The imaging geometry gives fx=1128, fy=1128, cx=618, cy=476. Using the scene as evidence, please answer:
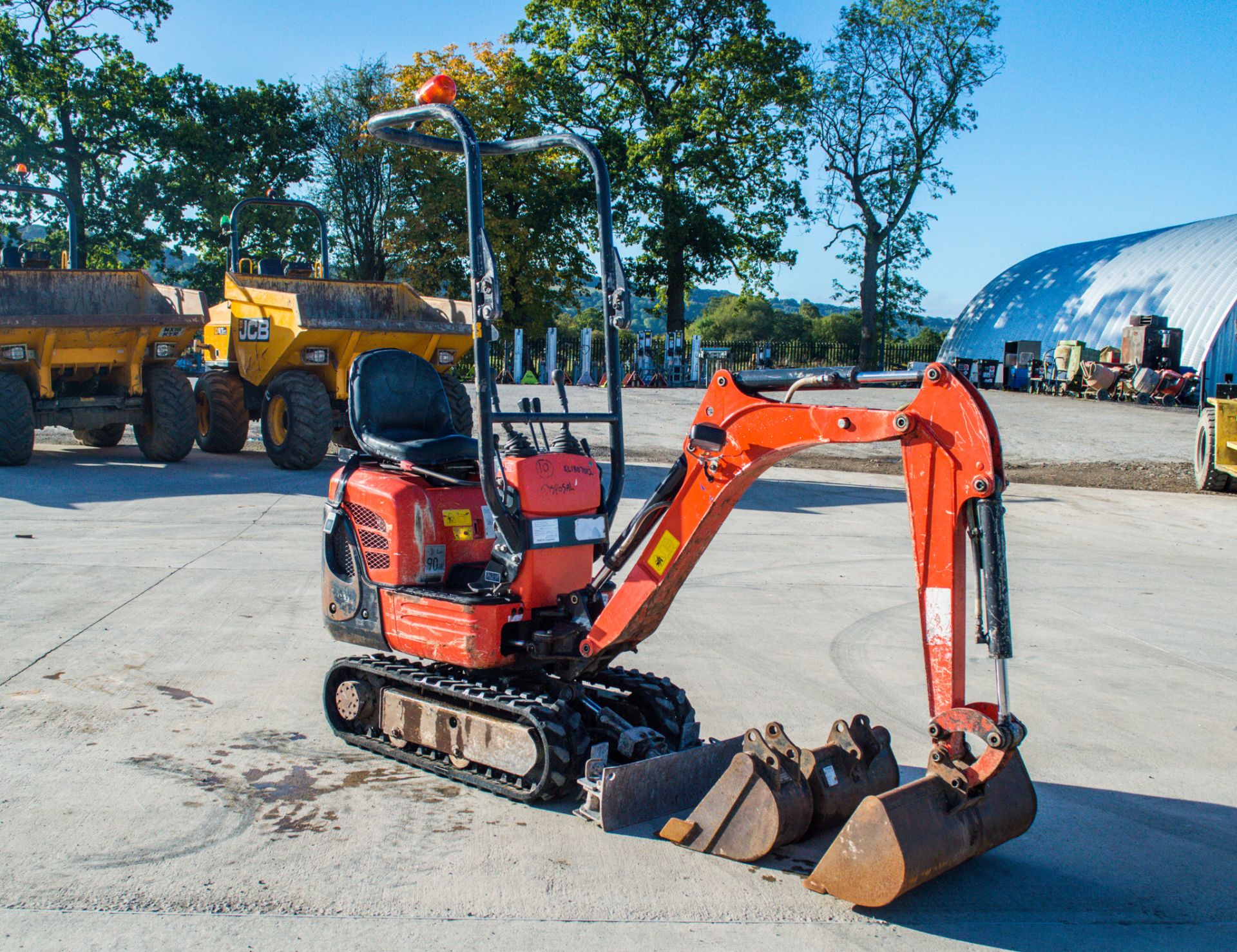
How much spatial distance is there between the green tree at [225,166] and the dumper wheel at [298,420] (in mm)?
23974

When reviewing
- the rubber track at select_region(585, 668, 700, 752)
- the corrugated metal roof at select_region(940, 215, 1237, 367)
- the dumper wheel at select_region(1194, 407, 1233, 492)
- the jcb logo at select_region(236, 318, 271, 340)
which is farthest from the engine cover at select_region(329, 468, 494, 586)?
the corrugated metal roof at select_region(940, 215, 1237, 367)

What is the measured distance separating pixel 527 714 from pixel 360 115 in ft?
124

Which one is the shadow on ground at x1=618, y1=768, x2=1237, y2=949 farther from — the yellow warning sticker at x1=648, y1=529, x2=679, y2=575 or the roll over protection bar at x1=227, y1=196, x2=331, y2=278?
the roll over protection bar at x1=227, y1=196, x2=331, y2=278

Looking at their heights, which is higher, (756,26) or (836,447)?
(756,26)

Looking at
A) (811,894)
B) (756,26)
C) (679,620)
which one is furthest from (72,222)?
(756,26)

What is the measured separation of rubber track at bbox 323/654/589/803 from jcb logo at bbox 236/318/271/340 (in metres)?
9.24

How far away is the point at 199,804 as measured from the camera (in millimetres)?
4301

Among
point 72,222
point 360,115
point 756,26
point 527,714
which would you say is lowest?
point 527,714

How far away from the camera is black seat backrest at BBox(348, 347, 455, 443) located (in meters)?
5.26

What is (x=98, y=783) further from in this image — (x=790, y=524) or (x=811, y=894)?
(x=790, y=524)

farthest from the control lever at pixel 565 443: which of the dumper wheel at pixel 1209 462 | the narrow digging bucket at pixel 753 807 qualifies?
the dumper wheel at pixel 1209 462

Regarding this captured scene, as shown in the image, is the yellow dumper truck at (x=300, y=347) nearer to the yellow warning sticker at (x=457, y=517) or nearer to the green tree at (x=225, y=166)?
the yellow warning sticker at (x=457, y=517)

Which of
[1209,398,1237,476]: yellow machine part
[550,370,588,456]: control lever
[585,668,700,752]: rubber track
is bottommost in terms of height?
[585,668,700,752]: rubber track

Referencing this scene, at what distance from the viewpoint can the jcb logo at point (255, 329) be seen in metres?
13.5
